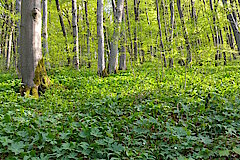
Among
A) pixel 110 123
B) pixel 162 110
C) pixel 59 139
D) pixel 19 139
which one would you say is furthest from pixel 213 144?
pixel 19 139

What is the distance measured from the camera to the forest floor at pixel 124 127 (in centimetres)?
284

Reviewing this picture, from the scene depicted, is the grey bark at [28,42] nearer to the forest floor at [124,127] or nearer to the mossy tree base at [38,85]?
the mossy tree base at [38,85]

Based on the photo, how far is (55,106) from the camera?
196 inches

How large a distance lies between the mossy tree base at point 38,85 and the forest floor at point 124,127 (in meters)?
0.27

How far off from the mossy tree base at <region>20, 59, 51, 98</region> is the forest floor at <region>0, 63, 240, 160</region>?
0.27 metres

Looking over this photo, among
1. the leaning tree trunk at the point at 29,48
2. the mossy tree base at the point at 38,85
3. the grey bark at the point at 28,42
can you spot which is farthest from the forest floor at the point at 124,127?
the grey bark at the point at 28,42

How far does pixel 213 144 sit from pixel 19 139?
10.1 ft

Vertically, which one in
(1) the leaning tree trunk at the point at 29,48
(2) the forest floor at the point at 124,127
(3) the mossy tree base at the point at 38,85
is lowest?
(2) the forest floor at the point at 124,127

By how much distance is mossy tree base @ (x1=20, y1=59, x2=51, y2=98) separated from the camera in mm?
5742

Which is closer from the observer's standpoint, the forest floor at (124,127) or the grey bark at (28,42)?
the forest floor at (124,127)

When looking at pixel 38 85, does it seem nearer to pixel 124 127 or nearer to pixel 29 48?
pixel 29 48

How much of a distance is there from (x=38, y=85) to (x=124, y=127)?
3.46 meters

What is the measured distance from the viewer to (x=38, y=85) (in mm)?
5969

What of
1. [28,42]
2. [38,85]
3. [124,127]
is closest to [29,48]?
[28,42]
